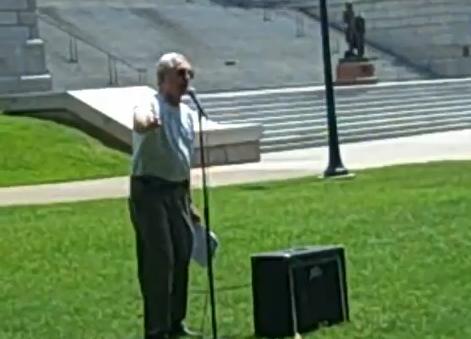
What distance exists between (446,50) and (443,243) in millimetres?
44868

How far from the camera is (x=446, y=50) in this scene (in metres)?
58.3

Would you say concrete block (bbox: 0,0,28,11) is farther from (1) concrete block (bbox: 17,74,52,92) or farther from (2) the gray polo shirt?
(2) the gray polo shirt

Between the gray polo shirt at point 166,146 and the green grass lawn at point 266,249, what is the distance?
1.24 m

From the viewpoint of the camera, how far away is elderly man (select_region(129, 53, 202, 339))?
938cm

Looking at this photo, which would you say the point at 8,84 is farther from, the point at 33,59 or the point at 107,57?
the point at 107,57

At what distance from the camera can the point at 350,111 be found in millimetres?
39469

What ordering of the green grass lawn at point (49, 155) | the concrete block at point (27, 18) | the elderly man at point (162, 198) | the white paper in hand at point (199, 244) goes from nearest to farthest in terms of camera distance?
the elderly man at point (162, 198), the white paper in hand at point (199, 244), the green grass lawn at point (49, 155), the concrete block at point (27, 18)

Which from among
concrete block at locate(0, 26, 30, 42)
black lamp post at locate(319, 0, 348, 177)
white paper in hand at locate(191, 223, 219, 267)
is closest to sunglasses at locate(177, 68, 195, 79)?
white paper in hand at locate(191, 223, 219, 267)

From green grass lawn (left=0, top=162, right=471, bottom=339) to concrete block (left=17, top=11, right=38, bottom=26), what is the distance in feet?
69.9

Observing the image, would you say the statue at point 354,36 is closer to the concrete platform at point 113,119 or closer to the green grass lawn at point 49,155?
the concrete platform at point 113,119

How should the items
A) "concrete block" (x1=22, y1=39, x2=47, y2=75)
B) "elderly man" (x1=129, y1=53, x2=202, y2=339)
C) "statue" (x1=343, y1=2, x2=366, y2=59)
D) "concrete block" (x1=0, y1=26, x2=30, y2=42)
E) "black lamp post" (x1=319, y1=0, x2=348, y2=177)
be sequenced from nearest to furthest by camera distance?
"elderly man" (x1=129, y1=53, x2=202, y2=339) → "black lamp post" (x1=319, y1=0, x2=348, y2=177) → "concrete block" (x1=22, y1=39, x2=47, y2=75) → "concrete block" (x1=0, y1=26, x2=30, y2=42) → "statue" (x1=343, y1=2, x2=366, y2=59)

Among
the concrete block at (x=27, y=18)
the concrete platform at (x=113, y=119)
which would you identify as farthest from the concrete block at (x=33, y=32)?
the concrete platform at (x=113, y=119)

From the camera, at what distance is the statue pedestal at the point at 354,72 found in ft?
149

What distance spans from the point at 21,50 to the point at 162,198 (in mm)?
33583
